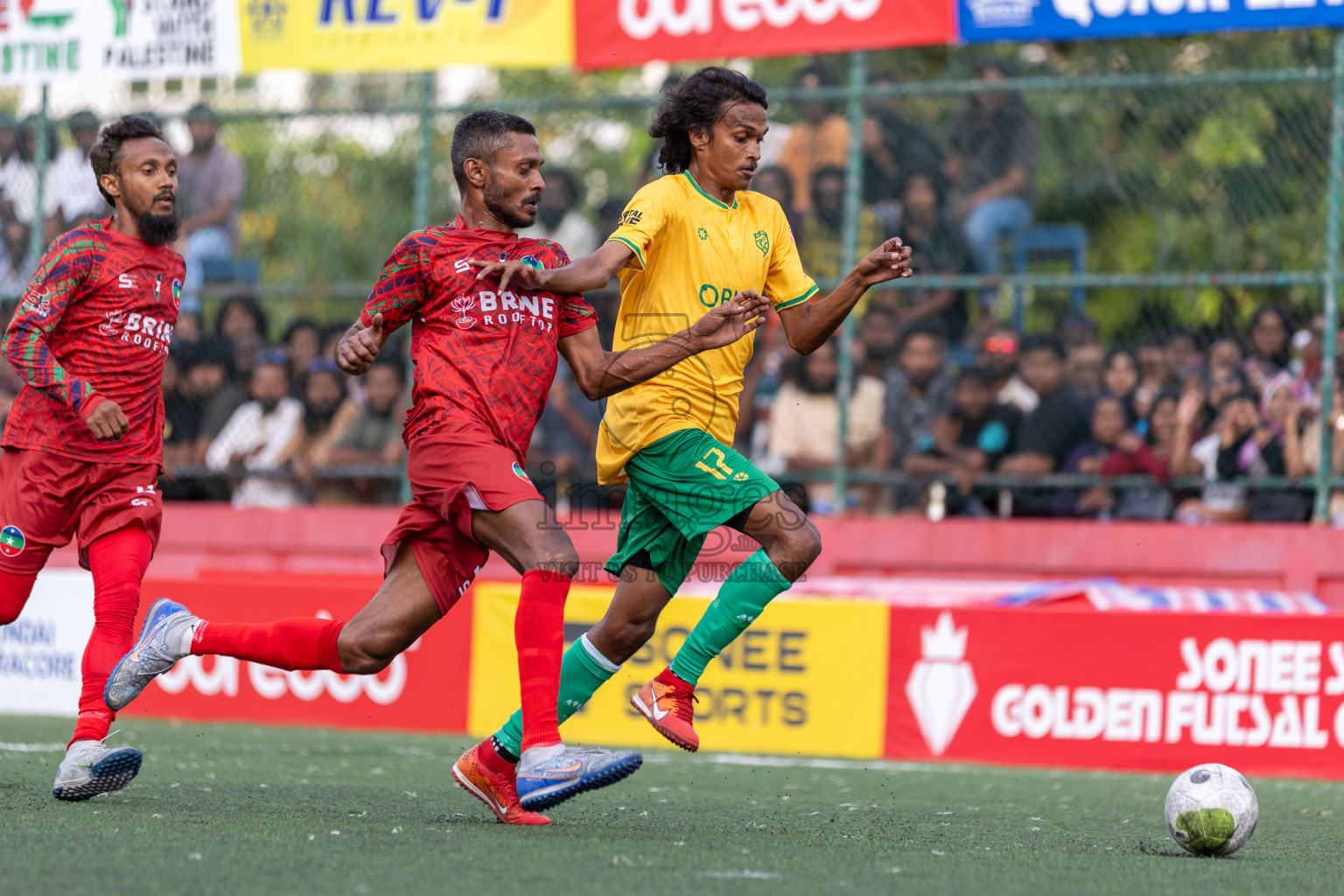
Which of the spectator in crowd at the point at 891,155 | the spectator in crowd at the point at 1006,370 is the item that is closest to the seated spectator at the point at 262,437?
the spectator in crowd at the point at 891,155

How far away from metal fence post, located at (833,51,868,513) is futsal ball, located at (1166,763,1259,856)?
5.03 meters

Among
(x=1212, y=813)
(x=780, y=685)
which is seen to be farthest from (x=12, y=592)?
(x=780, y=685)

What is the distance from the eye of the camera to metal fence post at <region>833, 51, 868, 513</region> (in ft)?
32.9

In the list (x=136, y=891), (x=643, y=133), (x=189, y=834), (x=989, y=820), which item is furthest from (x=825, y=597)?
(x=643, y=133)

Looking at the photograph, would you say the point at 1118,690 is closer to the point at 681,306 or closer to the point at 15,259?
the point at 681,306

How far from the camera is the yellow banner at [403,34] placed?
10.5m

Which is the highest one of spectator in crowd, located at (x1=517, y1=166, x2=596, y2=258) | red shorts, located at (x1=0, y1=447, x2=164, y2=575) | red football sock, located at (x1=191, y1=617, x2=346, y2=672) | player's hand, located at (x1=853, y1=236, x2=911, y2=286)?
spectator in crowd, located at (x1=517, y1=166, x2=596, y2=258)

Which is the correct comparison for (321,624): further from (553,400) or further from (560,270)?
(553,400)

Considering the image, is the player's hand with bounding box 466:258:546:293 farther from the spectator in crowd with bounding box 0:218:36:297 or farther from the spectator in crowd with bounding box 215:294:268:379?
the spectator in crowd with bounding box 0:218:36:297

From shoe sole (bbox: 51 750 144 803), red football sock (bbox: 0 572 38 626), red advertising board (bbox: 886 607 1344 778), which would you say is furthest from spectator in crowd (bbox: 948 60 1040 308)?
shoe sole (bbox: 51 750 144 803)

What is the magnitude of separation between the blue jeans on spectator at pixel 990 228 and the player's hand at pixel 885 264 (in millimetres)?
5572

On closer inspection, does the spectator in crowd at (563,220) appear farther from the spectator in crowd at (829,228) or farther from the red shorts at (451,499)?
the red shorts at (451,499)

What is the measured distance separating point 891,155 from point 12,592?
22.4 ft

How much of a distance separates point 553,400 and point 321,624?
5798 millimetres
